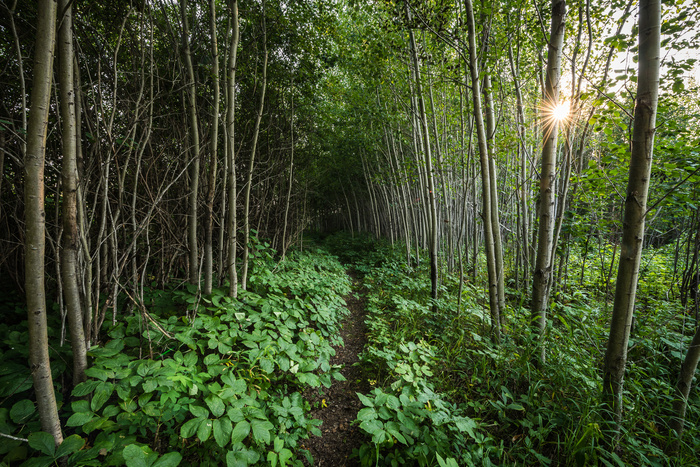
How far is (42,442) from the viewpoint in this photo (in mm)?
1168

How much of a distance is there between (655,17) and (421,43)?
377 cm

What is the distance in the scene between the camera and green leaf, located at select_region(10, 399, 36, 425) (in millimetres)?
1267

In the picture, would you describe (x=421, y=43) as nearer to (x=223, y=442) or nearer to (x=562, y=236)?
(x=562, y=236)

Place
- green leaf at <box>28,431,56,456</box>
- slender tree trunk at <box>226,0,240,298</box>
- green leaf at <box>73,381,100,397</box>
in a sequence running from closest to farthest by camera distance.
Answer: green leaf at <box>28,431,56,456</box>
green leaf at <box>73,381,100,397</box>
slender tree trunk at <box>226,0,240,298</box>

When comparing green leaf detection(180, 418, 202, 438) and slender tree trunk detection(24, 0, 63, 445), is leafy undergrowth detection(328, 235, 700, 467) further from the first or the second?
slender tree trunk detection(24, 0, 63, 445)

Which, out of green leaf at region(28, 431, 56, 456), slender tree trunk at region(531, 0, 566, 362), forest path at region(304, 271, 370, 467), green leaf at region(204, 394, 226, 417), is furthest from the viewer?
slender tree trunk at region(531, 0, 566, 362)

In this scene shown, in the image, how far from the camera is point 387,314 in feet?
14.3

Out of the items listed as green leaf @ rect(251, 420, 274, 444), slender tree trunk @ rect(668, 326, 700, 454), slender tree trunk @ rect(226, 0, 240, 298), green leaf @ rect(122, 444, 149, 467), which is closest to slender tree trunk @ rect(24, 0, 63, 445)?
green leaf @ rect(122, 444, 149, 467)

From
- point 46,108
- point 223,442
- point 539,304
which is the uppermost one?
point 46,108

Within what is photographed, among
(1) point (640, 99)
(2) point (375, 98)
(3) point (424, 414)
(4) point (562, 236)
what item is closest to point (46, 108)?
(3) point (424, 414)

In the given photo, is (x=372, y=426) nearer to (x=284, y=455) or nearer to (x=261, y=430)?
(x=284, y=455)

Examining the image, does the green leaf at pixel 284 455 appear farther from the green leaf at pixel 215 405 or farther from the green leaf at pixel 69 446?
the green leaf at pixel 69 446

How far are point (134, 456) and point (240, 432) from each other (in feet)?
1.55

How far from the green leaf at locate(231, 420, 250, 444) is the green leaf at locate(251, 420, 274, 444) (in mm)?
42
